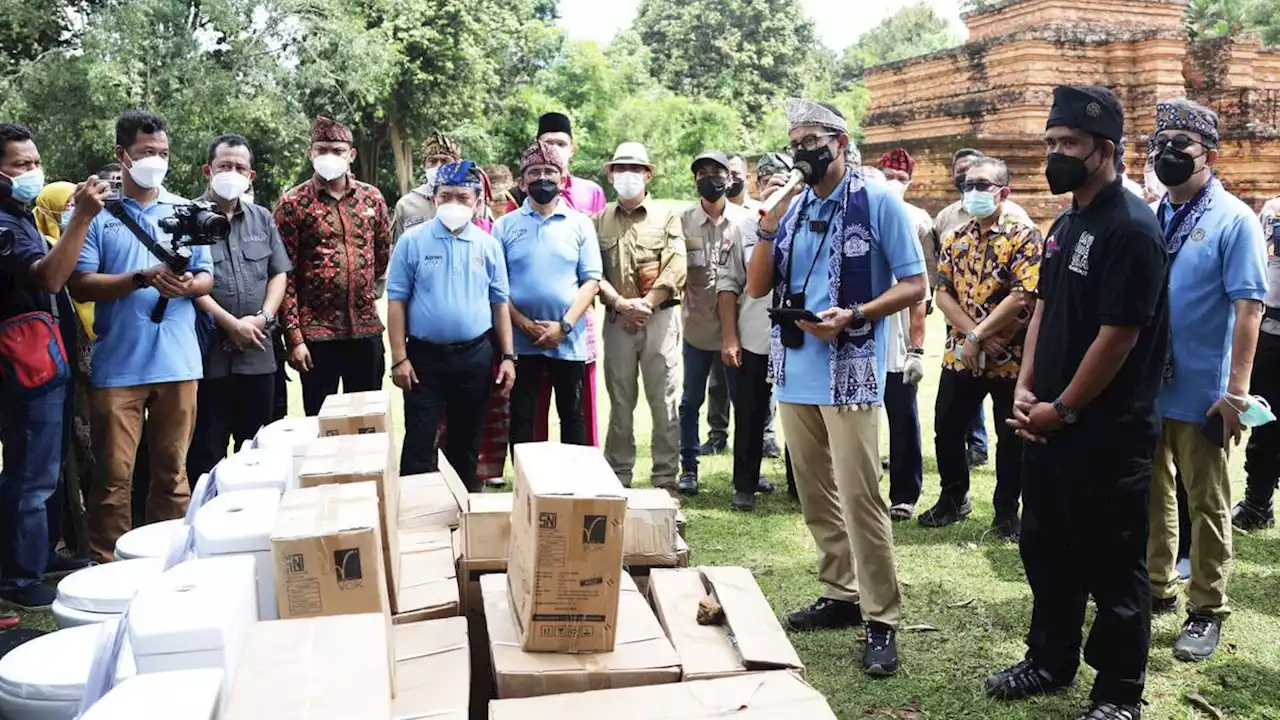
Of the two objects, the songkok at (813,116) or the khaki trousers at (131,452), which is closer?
the songkok at (813,116)

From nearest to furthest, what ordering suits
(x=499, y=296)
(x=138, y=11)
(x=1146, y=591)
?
(x=1146, y=591) → (x=499, y=296) → (x=138, y=11)

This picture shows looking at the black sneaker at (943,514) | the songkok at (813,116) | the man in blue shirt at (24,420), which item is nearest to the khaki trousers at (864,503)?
the songkok at (813,116)

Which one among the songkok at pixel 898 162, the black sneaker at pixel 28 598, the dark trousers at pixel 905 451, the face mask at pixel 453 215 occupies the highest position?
the songkok at pixel 898 162

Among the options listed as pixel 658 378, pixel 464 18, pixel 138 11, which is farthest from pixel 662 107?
pixel 658 378

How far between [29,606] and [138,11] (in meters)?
19.6

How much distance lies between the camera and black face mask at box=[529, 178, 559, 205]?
5.40 m

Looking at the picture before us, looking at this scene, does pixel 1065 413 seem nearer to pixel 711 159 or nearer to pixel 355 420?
pixel 355 420

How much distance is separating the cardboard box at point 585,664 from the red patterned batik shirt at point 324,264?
3026 mm

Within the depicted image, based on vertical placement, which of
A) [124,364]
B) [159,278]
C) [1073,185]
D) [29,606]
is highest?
[1073,185]

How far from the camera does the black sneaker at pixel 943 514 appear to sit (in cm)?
544

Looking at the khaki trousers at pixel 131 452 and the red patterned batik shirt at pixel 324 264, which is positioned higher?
the red patterned batik shirt at pixel 324 264

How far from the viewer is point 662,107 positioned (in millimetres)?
32125

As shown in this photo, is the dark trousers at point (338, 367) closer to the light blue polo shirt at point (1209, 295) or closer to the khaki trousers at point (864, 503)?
the khaki trousers at point (864, 503)

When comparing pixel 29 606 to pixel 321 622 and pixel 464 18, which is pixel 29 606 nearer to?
pixel 321 622
